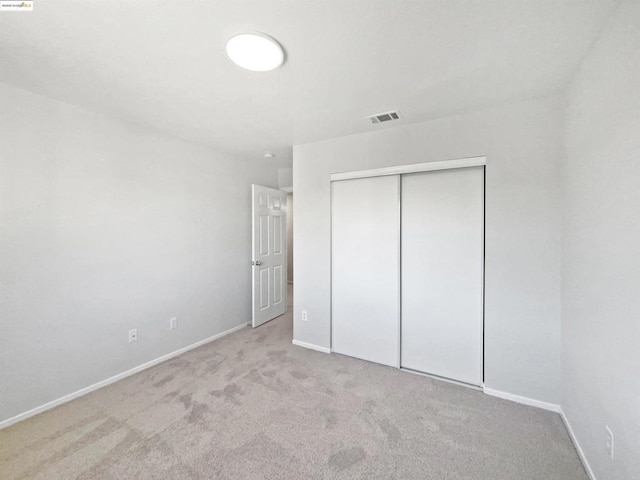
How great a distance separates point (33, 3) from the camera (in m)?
1.17

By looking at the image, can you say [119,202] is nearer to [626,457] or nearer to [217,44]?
[217,44]

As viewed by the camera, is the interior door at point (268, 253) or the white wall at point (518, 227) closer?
the white wall at point (518, 227)

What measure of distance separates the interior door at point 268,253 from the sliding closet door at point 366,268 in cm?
118

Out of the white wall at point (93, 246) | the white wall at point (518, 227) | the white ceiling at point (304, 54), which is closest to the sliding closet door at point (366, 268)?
the white wall at point (518, 227)

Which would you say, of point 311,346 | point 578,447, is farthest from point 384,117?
point 578,447

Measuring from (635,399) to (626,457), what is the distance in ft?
0.93

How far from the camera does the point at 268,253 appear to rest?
3.79 m

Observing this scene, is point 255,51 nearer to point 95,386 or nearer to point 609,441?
point 609,441

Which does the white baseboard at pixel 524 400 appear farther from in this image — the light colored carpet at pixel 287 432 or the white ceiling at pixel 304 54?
the white ceiling at pixel 304 54

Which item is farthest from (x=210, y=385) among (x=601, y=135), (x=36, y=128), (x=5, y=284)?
(x=601, y=135)

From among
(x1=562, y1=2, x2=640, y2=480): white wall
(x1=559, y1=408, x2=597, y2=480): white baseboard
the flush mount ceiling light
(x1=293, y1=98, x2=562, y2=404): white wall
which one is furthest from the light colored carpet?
the flush mount ceiling light

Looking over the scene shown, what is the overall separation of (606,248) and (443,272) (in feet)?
3.83

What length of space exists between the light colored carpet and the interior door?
4.28 ft

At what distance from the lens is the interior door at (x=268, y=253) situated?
352cm
